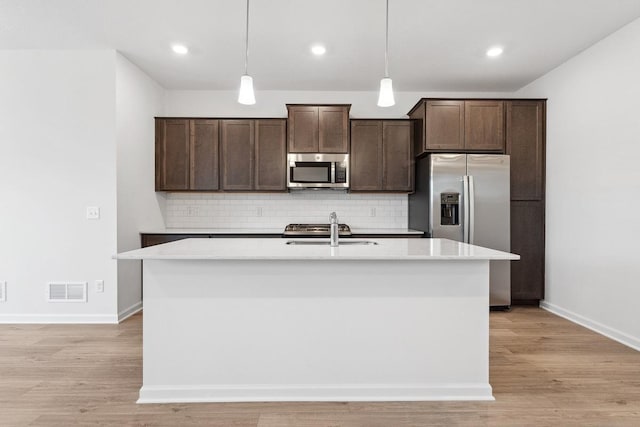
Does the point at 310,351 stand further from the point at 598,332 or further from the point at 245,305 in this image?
the point at 598,332

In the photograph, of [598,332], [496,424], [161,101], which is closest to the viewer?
[496,424]

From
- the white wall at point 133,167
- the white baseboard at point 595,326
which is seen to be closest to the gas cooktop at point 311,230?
the white wall at point 133,167

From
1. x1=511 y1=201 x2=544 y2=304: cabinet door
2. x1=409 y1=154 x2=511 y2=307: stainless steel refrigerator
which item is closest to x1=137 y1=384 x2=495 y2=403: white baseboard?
x1=409 y1=154 x2=511 y2=307: stainless steel refrigerator

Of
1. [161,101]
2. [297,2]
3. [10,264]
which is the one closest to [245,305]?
[297,2]

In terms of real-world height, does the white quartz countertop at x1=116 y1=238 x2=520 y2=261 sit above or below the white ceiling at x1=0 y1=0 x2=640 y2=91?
below

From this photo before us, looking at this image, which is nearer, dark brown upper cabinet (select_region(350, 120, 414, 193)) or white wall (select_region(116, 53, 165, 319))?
white wall (select_region(116, 53, 165, 319))

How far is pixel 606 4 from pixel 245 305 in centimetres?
347

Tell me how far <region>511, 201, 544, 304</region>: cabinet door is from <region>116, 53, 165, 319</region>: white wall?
430cm

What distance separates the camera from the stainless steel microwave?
455 centimetres

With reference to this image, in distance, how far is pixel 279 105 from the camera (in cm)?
495

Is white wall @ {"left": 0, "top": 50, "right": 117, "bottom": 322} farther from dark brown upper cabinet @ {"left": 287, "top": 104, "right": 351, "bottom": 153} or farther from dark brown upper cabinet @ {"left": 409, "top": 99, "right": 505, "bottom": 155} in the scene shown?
dark brown upper cabinet @ {"left": 409, "top": 99, "right": 505, "bottom": 155}

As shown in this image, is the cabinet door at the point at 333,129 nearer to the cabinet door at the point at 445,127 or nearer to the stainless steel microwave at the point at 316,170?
the stainless steel microwave at the point at 316,170

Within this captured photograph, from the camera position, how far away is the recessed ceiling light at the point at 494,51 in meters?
3.61

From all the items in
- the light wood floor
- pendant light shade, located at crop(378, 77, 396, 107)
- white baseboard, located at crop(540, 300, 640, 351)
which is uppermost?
pendant light shade, located at crop(378, 77, 396, 107)
